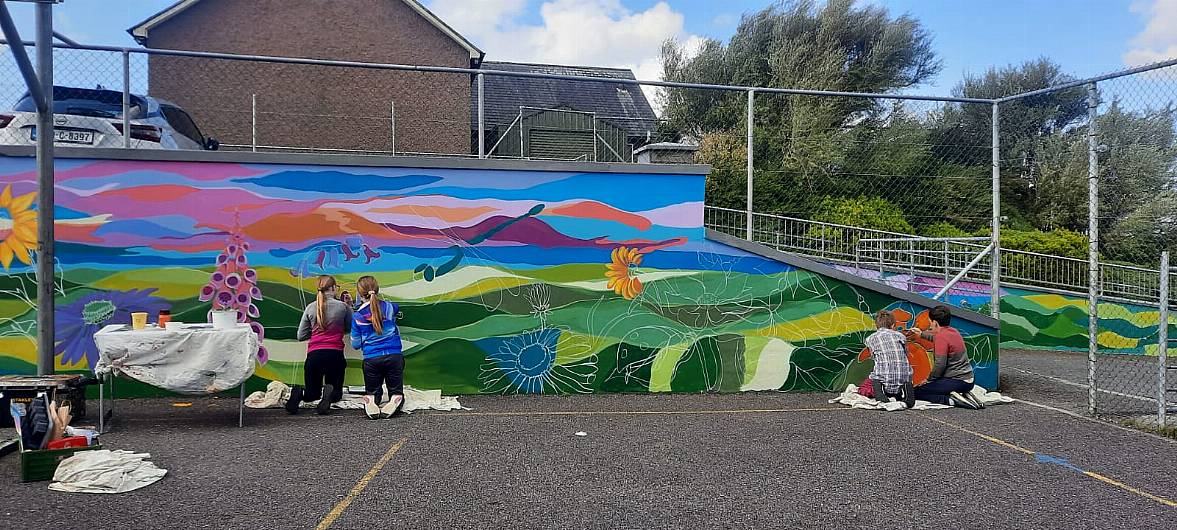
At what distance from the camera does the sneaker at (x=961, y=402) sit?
9102 millimetres

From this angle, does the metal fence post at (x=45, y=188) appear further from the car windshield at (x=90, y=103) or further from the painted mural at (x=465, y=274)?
the car windshield at (x=90, y=103)

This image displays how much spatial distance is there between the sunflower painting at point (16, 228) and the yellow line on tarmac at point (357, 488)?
512 cm

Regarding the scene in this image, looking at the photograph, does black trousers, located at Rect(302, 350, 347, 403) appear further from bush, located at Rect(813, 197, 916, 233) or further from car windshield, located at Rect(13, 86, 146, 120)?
bush, located at Rect(813, 197, 916, 233)

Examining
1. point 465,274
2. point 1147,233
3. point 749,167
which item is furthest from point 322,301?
point 1147,233

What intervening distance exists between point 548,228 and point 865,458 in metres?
4.59

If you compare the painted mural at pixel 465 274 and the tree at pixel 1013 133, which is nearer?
the painted mural at pixel 465 274

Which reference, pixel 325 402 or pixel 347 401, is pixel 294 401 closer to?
pixel 325 402

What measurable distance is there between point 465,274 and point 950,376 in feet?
17.9

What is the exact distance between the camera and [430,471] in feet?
19.6

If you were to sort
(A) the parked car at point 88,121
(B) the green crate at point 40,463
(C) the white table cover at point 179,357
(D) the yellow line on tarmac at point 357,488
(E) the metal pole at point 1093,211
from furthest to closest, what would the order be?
(A) the parked car at point 88,121 < (E) the metal pole at point 1093,211 < (C) the white table cover at point 179,357 < (B) the green crate at point 40,463 < (D) the yellow line on tarmac at point 357,488

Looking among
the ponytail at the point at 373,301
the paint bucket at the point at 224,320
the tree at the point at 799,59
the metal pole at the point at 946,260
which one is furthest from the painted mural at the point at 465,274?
the tree at the point at 799,59

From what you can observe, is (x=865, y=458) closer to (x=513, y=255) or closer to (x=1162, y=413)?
(x=1162, y=413)

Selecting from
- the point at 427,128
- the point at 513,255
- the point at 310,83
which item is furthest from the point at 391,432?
the point at 310,83

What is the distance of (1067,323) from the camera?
A: 689 inches
